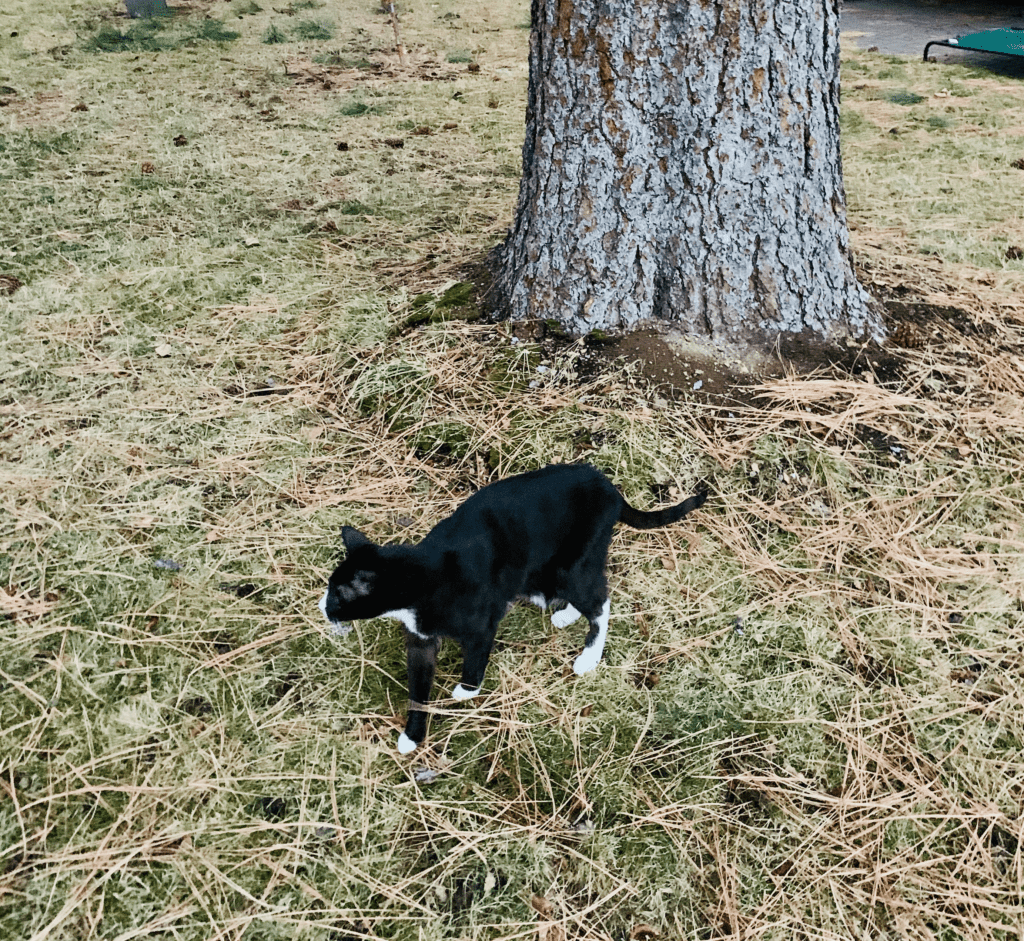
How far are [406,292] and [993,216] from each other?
10.8 feet

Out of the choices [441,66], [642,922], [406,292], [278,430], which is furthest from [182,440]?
[441,66]

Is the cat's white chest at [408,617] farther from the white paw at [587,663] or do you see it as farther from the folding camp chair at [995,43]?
the folding camp chair at [995,43]

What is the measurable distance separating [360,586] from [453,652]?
19.6 inches

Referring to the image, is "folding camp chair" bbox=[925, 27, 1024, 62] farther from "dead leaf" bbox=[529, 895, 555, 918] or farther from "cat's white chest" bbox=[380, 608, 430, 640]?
"dead leaf" bbox=[529, 895, 555, 918]

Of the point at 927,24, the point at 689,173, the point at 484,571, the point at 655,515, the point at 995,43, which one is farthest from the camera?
the point at 927,24

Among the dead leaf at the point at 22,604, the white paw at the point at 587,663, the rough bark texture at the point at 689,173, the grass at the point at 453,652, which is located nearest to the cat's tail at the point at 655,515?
the grass at the point at 453,652

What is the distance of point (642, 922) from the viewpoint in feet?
5.12

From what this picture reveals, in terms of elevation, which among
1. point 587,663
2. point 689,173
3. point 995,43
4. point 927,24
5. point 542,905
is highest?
point 927,24

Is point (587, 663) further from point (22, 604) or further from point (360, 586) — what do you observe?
point (22, 604)

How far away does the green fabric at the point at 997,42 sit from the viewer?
6902 millimetres

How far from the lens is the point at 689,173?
8.64ft

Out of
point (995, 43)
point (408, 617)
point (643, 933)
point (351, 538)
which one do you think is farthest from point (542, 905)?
point (995, 43)

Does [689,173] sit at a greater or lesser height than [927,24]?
lesser

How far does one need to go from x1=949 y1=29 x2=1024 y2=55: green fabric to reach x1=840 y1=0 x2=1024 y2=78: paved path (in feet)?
0.75
